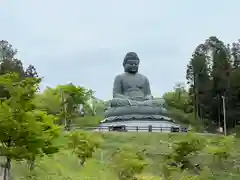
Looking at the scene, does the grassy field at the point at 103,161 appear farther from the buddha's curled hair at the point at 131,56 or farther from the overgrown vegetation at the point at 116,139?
the buddha's curled hair at the point at 131,56

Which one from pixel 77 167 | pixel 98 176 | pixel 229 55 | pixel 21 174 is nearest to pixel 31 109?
pixel 21 174

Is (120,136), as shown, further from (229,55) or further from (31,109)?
(229,55)

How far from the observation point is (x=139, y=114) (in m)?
33.8

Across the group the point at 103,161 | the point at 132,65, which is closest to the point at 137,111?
the point at 132,65

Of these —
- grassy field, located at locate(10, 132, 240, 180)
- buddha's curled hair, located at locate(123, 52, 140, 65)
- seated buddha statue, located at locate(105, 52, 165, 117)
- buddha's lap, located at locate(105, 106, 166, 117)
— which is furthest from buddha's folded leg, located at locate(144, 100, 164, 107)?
grassy field, located at locate(10, 132, 240, 180)

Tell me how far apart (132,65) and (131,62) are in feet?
A: 0.70

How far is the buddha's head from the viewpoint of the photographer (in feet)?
117

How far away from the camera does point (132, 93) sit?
35.2m

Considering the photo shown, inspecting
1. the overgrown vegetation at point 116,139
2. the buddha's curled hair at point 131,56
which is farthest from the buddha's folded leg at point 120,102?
the overgrown vegetation at point 116,139

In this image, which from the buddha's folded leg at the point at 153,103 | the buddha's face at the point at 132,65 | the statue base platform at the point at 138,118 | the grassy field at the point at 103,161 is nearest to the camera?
the grassy field at the point at 103,161

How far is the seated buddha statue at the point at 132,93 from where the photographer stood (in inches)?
1337

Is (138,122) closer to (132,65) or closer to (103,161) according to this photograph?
(132,65)

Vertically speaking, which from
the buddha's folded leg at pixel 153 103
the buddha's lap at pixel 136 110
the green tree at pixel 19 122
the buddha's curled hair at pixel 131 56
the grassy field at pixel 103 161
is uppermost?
the buddha's curled hair at pixel 131 56

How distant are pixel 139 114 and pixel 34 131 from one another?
21.1m
